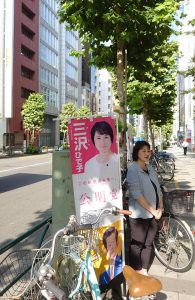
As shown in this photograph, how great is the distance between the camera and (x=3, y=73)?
55.5 meters

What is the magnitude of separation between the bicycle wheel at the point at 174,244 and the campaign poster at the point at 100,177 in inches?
56.3

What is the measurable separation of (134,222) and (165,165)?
36.8ft

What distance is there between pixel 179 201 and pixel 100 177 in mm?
1960

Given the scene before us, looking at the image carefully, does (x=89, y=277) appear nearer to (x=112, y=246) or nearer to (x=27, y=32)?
(x=112, y=246)

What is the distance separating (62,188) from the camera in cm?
430

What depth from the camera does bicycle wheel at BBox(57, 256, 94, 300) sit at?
3174 millimetres

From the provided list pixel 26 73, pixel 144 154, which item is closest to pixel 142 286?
pixel 144 154

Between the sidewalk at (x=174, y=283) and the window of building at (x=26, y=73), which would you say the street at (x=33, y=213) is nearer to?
the sidewalk at (x=174, y=283)

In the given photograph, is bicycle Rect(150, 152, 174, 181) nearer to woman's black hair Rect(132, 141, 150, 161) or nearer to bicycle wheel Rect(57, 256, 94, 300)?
woman's black hair Rect(132, 141, 150, 161)

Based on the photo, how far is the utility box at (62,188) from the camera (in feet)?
14.0

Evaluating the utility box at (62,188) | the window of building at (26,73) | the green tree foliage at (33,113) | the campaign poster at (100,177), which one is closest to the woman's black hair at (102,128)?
the campaign poster at (100,177)

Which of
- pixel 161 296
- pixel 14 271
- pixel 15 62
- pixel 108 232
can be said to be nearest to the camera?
pixel 14 271

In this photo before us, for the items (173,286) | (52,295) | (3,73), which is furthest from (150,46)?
(3,73)

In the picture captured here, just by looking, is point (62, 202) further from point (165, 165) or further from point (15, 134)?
point (15, 134)
